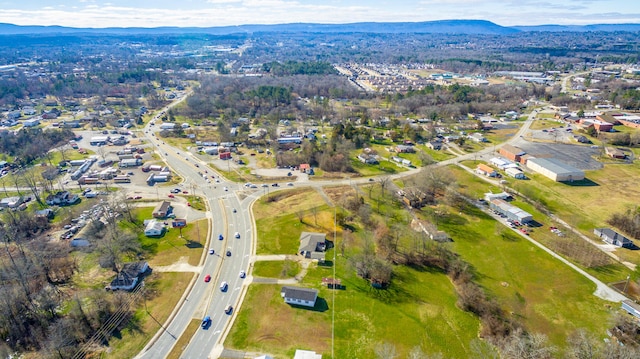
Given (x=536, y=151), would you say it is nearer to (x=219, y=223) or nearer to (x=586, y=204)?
(x=586, y=204)

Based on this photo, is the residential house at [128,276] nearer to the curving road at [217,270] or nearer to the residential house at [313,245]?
the curving road at [217,270]

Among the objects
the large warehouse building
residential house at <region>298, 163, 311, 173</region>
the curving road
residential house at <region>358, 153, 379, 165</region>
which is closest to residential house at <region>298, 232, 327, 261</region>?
the curving road

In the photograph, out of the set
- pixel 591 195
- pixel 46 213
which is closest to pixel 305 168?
pixel 46 213

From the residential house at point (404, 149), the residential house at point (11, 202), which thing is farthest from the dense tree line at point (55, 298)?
the residential house at point (404, 149)

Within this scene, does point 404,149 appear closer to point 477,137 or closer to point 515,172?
point 477,137

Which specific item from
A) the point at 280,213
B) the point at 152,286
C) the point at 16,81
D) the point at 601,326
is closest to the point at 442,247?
the point at 601,326

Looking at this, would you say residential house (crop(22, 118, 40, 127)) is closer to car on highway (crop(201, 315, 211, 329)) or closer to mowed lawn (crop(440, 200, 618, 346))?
car on highway (crop(201, 315, 211, 329))
